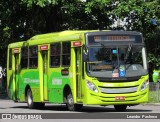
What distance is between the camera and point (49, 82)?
81.8 ft

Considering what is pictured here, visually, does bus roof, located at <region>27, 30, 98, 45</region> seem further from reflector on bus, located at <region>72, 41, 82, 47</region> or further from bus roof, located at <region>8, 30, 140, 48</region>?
reflector on bus, located at <region>72, 41, 82, 47</region>

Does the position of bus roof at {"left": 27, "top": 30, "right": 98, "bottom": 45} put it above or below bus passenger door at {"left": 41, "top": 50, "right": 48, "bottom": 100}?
above

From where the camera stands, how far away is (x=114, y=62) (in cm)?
2202

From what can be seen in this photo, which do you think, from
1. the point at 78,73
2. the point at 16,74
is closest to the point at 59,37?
the point at 78,73

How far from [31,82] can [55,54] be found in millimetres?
2873

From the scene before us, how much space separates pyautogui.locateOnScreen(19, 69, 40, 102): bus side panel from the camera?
26044mm

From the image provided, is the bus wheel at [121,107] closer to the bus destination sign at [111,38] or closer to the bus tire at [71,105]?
the bus tire at [71,105]

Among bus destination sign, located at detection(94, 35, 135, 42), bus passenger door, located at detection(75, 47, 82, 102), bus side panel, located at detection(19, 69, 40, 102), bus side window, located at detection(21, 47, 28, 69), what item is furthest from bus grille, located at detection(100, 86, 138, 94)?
bus side window, located at detection(21, 47, 28, 69)

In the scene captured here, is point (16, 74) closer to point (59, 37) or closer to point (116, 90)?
point (59, 37)

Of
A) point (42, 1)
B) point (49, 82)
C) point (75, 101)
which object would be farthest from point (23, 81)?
point (42, 1)

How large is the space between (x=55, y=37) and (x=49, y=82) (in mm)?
1844

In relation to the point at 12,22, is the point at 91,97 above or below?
below

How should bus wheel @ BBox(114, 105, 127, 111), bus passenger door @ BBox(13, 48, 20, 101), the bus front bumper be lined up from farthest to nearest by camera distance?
bus passenger door @ BBox(13, 48, 20, 101)
bus wheel @ BBox(114, 105, 127, 111)
the bus front bumper

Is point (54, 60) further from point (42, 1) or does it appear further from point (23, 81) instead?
point (42, 1)
